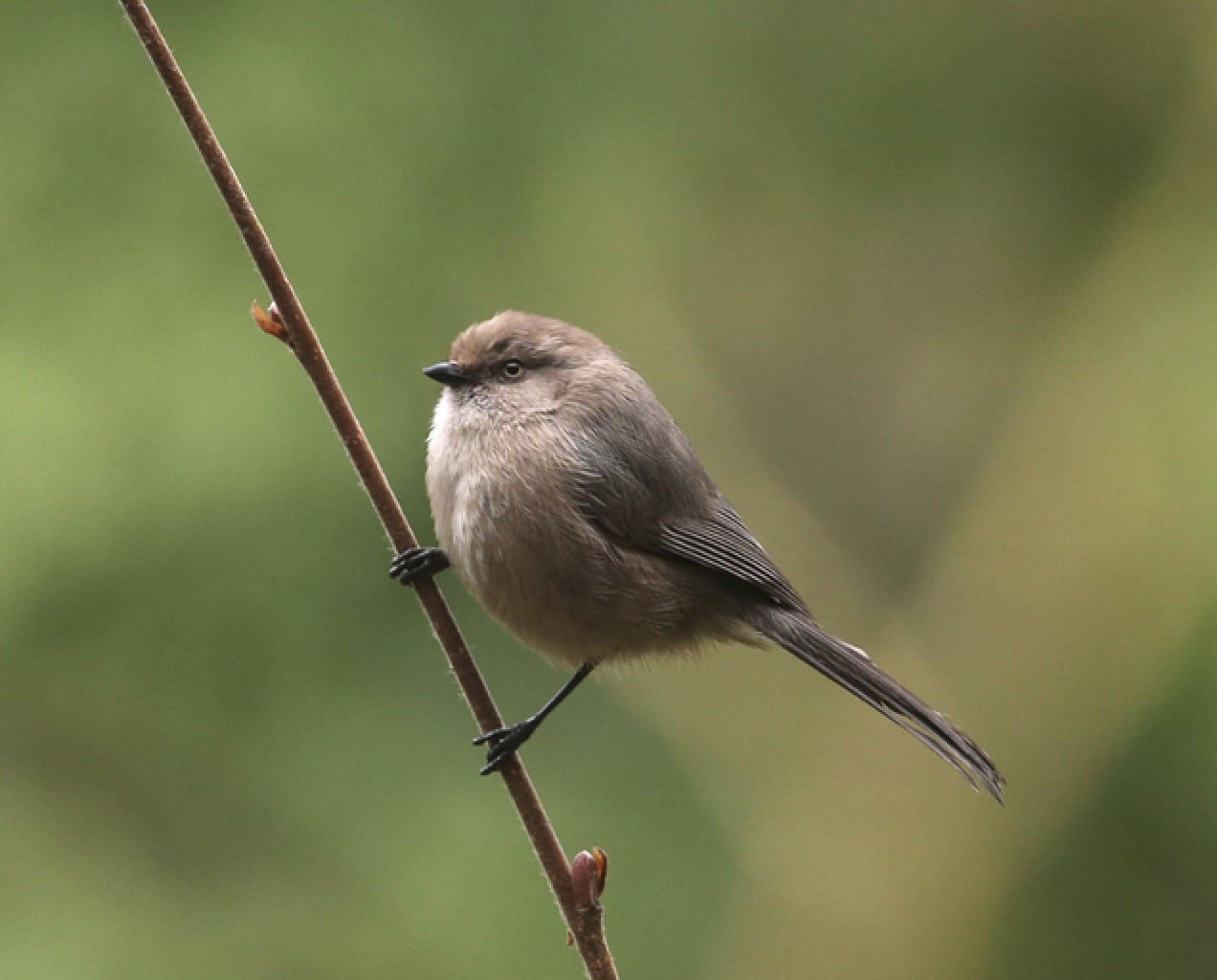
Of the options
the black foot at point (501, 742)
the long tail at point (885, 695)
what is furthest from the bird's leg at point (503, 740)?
the long tail at point (885, 695)

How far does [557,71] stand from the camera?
4316 mm

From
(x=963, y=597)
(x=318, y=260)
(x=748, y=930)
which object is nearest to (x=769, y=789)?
(x=748, y=930)

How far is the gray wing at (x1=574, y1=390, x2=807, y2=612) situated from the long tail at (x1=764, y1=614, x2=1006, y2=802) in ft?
0.36

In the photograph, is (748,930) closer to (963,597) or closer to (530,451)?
(963,597)

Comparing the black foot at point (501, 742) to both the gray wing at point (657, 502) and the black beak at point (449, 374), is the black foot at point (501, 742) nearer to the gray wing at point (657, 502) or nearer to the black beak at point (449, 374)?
the gray wing at point (657, 502)

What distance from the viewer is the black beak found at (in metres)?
2.70

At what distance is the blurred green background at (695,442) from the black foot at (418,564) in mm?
1184

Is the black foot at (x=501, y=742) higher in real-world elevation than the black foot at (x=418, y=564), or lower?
lower

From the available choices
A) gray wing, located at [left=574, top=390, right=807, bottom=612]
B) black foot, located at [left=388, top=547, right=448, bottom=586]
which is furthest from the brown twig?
gray wing, located at [left=574, top=390, right=807, bottom=612]

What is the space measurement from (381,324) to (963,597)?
1752 millimetres

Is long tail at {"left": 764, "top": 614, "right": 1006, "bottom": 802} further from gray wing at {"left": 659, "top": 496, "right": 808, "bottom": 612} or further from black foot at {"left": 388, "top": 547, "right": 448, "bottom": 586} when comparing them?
black foot at {"left": 388, "top": 547, "right": 448, "bottom": 586}

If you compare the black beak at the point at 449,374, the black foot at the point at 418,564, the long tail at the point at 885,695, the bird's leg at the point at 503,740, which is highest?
the black beak at the point at 449,374

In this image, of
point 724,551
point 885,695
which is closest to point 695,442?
point 724,551

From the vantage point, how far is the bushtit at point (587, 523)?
8.24 feet
